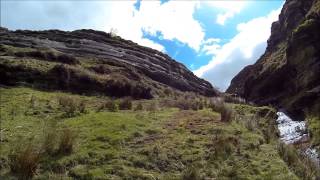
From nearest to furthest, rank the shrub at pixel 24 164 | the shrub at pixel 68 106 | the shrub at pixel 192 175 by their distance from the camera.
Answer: the shrub at pixel 24 164 → the shrub at pixel 192 175 → the shrub at pixel 68 106

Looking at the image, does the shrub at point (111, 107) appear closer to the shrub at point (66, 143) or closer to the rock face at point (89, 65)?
the shrub at point (66, 143)

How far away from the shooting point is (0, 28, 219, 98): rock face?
3838 cm

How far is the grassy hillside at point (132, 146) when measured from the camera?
48.2 feet

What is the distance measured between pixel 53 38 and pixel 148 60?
11.1 meters

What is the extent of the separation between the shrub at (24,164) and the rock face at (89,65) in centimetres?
2174

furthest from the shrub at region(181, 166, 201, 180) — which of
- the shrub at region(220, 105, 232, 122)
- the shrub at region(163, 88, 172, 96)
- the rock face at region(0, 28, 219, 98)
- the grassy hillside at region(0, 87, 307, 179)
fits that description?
the shrub at region(163, 88, 172, 96)

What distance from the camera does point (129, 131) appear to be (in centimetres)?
1953

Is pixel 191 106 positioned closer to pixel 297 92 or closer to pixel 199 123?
pixel 199 123

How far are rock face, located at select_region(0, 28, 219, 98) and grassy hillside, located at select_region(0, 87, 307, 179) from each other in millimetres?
13399

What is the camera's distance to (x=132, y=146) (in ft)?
57.7

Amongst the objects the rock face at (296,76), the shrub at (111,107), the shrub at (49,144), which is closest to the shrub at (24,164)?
Result: the shrub at (49,144)

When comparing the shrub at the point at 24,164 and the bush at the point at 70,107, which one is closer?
the shrub at the point at 24,164

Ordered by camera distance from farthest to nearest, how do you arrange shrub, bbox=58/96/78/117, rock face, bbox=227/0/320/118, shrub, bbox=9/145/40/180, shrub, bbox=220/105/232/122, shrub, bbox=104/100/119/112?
rock face, bbox=227/0/320/118, shrub, bbox=104/100/119/112, shrub, bbox=58/96/78/117, shrub, bbox=220/105/232/122, shrub, bbox=9/145/40/180

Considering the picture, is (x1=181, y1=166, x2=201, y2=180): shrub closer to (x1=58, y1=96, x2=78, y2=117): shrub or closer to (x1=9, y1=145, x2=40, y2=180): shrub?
(x1=9, y1=145, x2=40, y2=180): shrub
